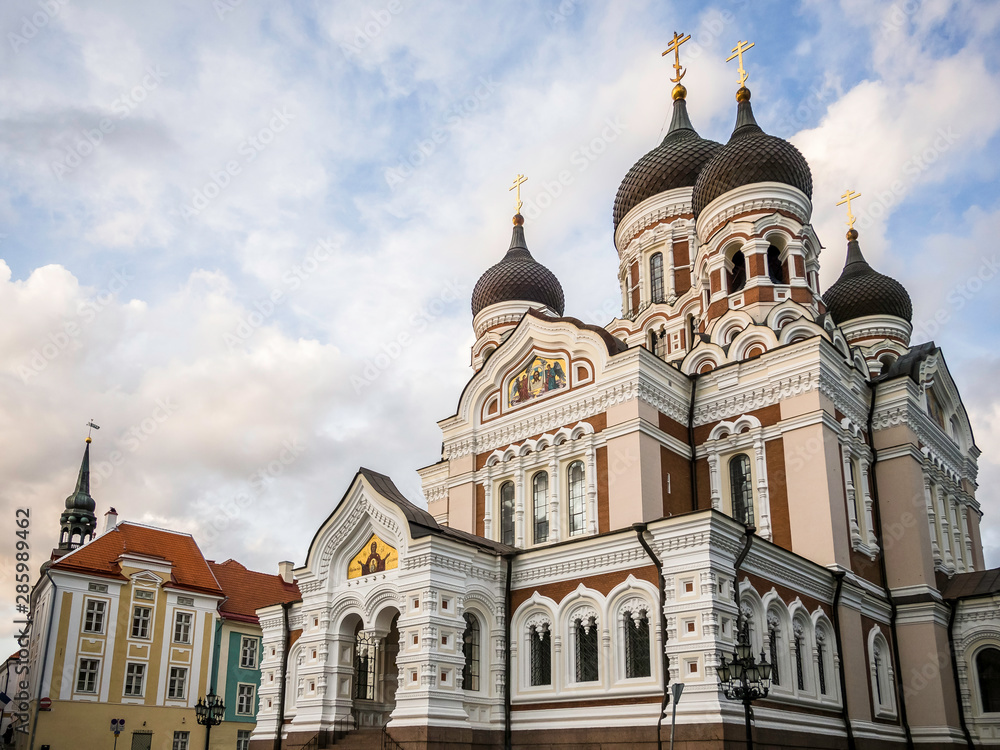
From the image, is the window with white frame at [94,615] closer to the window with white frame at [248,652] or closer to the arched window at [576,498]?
the window with white frame at [248,652]

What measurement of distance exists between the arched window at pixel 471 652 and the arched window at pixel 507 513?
11.2 feet

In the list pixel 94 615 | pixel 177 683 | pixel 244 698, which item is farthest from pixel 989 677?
pixel 94 615

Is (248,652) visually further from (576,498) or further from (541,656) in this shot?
(541,656)

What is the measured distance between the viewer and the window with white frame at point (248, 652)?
1243 inches

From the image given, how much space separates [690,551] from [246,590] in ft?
76.6

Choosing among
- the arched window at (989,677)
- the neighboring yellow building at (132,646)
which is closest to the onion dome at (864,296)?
the arched window at (989,677)

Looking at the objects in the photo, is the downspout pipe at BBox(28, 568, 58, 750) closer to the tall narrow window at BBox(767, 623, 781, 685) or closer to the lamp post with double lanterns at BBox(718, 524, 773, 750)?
the tall narrow window at BBox(767, 623, 781, 685)

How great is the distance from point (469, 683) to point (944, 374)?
15.0 metres

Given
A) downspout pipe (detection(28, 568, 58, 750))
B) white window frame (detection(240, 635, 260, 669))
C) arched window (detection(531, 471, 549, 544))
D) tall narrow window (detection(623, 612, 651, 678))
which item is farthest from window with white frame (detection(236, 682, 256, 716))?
tall narrow window (detection(623, 612, 651, 678))

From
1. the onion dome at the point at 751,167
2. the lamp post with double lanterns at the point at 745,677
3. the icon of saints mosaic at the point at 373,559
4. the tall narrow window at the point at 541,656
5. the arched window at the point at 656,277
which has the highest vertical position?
the onion dome at the point at 751,167

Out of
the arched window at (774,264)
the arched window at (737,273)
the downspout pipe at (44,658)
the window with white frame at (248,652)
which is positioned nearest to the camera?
the arched window at (774,264)

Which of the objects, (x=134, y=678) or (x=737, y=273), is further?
(x=134, y=678)

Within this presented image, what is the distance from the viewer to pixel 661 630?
1434 centimetres

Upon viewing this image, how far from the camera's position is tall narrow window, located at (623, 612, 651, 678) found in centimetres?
1477
